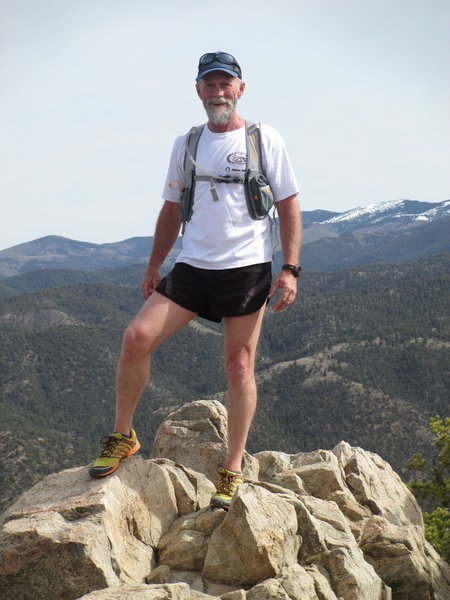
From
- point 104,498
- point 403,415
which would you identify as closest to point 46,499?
point 104,498

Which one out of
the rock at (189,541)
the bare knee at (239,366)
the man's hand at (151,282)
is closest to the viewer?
the rock at (189,541)

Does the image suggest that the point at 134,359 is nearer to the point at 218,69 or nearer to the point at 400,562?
the point at 218,69

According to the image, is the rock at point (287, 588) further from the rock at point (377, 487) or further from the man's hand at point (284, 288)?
the rock at point (377, 487)

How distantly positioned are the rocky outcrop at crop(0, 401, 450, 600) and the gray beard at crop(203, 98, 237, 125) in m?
3.65

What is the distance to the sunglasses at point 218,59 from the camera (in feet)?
21.0

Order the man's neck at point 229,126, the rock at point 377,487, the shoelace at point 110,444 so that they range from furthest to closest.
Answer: the rock at point 377,487 → the shoelace at point 110,444 → the man's neck at point 229,126

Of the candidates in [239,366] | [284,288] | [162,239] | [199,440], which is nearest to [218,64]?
[162,239]

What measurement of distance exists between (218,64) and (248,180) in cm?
119

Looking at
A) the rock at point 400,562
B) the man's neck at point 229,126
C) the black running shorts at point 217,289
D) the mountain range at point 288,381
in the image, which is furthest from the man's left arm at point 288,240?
the mountain range at point 288,381

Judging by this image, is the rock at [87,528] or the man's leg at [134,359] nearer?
the rock at [87,528]

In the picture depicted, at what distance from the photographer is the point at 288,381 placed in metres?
137

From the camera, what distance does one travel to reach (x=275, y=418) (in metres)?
126

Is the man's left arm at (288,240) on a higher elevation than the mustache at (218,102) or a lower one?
lower

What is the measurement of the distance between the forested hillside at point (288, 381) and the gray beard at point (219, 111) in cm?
7952
